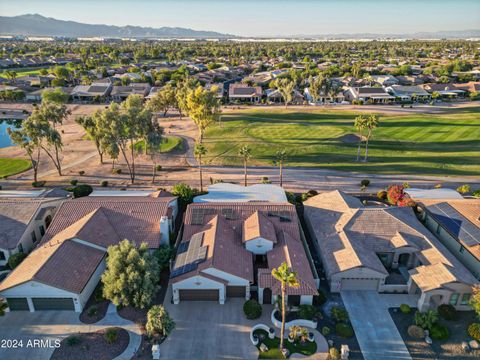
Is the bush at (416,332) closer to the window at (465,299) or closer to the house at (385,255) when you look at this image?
the house at (385,255)

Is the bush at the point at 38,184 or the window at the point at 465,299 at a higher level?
the bush at the point at 38,184

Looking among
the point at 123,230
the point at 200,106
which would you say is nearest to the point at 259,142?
the point at 200,106

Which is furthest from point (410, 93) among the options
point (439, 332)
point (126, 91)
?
point (439, 332)

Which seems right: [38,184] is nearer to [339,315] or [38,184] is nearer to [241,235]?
[241,235]

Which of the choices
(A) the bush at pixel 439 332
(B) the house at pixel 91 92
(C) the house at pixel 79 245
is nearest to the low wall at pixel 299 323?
(A) the bush at pixel 439 332

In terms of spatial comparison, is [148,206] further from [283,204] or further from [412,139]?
[412,139]

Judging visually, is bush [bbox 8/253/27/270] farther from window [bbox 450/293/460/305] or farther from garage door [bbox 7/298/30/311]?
window [bbox 450/293/460/305]
